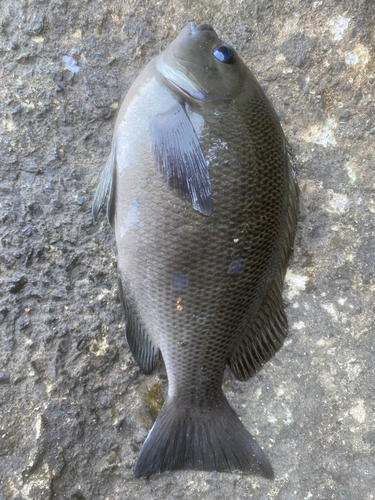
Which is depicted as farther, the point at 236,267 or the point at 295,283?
the point at 295,283

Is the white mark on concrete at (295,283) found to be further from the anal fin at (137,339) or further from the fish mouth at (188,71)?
the fish mouth at (188,71)

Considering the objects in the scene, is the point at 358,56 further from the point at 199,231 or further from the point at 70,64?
the point at 70,64

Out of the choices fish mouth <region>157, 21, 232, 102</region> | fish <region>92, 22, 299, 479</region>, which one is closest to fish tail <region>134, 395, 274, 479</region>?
fish <region>92, 22, 299, 479</region>

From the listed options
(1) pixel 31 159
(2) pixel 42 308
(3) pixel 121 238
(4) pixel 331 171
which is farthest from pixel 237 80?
(2) pixel 42 308

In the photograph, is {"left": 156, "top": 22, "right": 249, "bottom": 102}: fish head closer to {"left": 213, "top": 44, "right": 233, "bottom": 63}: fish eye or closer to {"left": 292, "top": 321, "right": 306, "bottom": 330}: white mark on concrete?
{"left": 213, "top": 44, "right": 233, "bottom": 63}: fish eye

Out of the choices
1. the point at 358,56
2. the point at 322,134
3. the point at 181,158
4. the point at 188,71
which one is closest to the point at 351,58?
the point at 358,56

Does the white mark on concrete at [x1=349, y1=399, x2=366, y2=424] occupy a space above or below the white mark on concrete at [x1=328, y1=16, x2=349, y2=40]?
below
